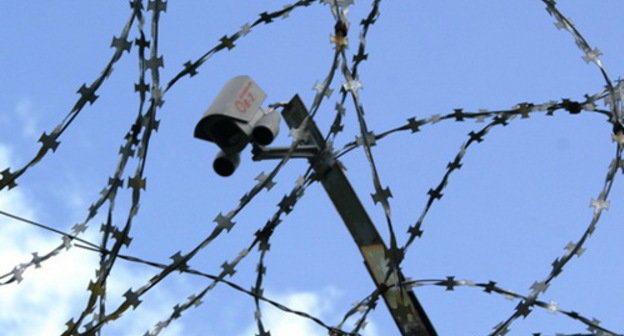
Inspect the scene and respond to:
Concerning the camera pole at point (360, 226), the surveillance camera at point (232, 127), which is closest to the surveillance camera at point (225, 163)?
the surveillance camera at point (232, 127)

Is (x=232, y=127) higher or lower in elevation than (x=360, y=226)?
higher

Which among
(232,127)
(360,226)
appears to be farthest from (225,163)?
(360,226)

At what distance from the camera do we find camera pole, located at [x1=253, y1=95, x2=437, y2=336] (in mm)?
4457

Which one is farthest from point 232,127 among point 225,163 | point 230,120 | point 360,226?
point 360,226

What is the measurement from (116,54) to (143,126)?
47cm

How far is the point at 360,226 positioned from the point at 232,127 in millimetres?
731

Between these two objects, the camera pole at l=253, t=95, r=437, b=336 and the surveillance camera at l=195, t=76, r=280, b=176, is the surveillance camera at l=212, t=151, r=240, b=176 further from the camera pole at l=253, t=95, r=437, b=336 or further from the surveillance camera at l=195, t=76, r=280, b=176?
the camera pole at l=253, t=95, r=437, b=336

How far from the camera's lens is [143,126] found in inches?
180

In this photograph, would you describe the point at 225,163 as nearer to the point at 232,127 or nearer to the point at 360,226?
the point at 232,127

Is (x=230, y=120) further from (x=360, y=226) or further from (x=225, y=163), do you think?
(x=360, y=226)

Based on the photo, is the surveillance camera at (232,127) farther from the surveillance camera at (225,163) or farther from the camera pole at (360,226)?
the camera pole at (360,226)

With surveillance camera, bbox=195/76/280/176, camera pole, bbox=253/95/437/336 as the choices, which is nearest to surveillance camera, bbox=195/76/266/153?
surveillance camera, bbox=195/76/280/176

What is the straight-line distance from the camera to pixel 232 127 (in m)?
4.75

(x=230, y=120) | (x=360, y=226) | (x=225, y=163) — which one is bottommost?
(x=360, y=226)
